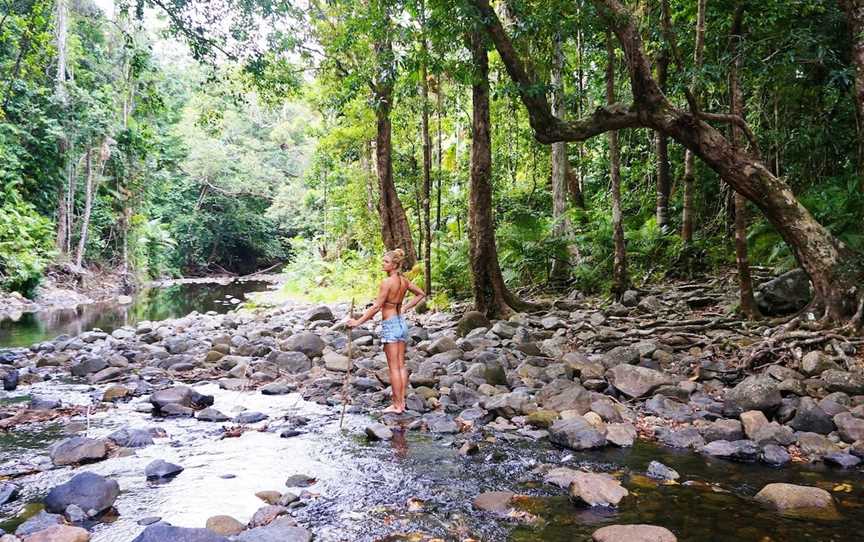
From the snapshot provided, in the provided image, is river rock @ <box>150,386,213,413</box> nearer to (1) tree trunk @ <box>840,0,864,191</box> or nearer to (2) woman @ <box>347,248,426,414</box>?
(2) woman @ <box>347,248,426,414</box>

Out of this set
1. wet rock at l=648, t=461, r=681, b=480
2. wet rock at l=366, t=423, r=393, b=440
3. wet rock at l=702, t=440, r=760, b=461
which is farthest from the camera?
wet rock at l=366, t=423, r=393, b=440

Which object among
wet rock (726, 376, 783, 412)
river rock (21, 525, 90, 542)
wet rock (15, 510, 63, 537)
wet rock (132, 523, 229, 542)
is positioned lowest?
wet rock (15, 510, 63, 537)

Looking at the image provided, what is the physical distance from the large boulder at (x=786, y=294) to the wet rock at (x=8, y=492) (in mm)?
9070

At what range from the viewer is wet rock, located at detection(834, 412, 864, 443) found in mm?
5254

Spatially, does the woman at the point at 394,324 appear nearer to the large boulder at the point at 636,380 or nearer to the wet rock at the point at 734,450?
the large boulder at the point at 636,380

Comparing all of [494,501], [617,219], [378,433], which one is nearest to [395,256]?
[378,433]

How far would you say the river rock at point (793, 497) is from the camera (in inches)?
163

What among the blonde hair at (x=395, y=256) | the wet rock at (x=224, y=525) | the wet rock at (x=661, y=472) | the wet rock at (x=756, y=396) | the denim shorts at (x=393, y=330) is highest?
the blonde hair at (x=395, y=256)

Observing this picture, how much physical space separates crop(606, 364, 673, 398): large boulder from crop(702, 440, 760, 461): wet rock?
57.8 inches

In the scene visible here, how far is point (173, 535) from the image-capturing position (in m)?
3.42

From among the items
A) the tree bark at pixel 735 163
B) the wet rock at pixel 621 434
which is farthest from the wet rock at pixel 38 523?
the tree bark at pixel 735 163

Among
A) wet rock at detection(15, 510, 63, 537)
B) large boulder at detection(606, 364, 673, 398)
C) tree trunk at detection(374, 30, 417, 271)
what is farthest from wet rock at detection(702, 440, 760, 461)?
tree trunk at detection(374, 30, 417, 271)

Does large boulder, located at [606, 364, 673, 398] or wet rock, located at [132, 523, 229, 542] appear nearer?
wet rock, located at [132, 523, 229, 542]

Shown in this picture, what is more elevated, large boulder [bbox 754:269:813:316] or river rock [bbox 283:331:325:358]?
large boulder [bbox 754:269:813:316]
